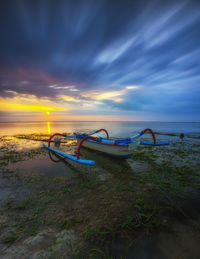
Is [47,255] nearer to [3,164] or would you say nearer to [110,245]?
[110,245]

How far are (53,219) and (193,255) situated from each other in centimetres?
370

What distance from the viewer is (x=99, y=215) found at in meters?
3.59

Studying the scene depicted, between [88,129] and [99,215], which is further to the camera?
[88,129]

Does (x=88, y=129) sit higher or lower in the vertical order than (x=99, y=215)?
higher

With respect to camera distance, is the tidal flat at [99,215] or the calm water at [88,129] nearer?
the tidal flat at [99,215]

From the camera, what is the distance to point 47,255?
7.90 feet

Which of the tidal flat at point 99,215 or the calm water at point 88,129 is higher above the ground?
the calm water at point 88,129

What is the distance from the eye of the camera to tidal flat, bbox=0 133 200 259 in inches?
102

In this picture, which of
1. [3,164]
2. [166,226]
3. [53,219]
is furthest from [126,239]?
[3,164]

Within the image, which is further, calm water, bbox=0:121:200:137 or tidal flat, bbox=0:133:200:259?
calm water, bbox=0:121:200:137

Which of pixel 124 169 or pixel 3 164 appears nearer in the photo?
pixel 124 169

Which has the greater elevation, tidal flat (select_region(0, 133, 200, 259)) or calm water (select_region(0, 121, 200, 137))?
calm water (select_region(0, 121, 200, 137))

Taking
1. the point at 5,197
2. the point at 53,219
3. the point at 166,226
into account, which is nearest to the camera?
the point at 166,226

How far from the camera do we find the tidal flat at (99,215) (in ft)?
8.46
